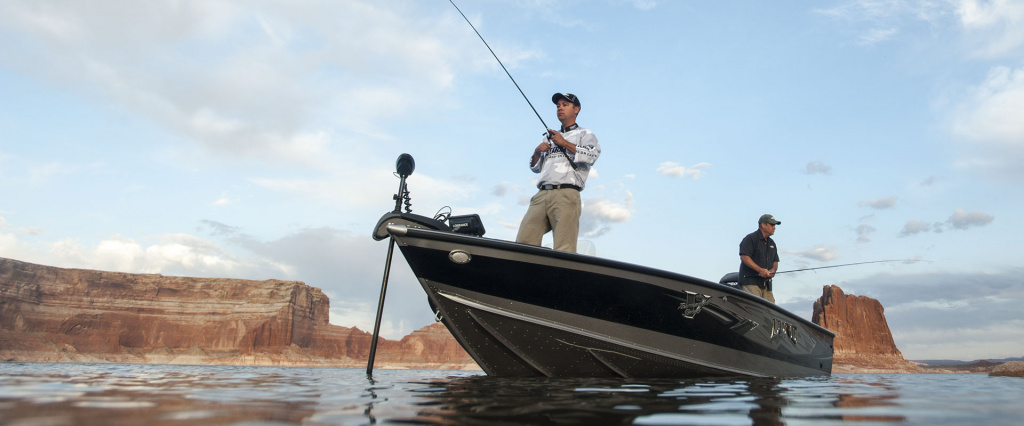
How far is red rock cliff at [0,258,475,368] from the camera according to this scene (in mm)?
81250

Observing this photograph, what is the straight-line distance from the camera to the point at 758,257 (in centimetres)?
752

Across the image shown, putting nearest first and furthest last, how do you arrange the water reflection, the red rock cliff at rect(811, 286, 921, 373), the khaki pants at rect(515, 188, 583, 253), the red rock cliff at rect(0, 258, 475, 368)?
the water reflection < the khaki pants at rect(515, 188, 583, 253) < the red rock cliff at rect(0, 258, 475, 368) < the red rock cliff at rect(811, 286, 921, 373)

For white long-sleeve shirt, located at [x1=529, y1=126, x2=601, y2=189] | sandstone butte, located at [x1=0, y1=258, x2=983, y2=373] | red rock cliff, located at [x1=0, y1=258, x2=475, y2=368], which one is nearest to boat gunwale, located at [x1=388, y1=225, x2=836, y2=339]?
white long-sleeve shirt, located at [x1=529, y1=126, x2=601, y2=189]

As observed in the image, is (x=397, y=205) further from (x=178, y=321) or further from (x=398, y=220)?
(x=178, y=321)

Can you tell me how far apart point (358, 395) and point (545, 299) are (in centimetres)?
228

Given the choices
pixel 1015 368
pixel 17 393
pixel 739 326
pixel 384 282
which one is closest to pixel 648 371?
pixel 739 326

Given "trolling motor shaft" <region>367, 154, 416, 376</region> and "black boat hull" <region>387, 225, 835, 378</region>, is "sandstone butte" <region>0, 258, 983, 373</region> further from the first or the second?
"trolling motor shaft" <region>367, 154, 416, 376</region>

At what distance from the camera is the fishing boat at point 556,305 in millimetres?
4812

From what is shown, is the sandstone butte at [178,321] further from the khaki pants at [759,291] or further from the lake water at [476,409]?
the lake water at [476,409]

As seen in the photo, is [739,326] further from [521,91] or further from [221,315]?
[221,315]

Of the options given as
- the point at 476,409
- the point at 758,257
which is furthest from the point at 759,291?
the point at 476,409

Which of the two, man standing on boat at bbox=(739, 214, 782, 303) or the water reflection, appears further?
man standing on boat at bbox=(739, 214, 782, 303)

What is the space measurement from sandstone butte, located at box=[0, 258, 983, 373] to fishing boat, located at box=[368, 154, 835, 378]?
85.8 meters

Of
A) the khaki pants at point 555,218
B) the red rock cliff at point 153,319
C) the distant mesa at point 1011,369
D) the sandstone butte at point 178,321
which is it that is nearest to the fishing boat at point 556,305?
the khaki pants at point 555,218
